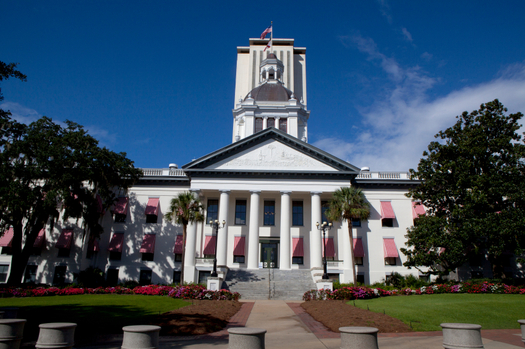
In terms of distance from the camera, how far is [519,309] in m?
16.5

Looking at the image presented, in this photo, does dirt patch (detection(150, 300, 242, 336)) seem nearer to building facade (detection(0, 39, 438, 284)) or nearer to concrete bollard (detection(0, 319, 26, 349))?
concrete bollard (detection(0, 319, 26, 349))

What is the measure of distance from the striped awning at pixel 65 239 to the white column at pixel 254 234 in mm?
18229

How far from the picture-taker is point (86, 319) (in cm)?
1377

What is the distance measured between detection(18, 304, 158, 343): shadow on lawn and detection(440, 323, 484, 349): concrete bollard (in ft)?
31.6

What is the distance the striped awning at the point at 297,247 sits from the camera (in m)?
36.2


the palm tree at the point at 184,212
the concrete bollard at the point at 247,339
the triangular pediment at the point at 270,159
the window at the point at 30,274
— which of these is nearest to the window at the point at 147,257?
the palm tree at the point at 184,212

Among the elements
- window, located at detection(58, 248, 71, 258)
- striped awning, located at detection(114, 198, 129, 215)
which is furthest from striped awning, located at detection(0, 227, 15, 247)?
striped awning, located at detection(114, 198, 129, 215)

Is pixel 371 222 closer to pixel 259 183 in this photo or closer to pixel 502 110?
pixel 259 183

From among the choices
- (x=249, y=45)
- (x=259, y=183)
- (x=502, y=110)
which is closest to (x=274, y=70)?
(x=249, y=45)

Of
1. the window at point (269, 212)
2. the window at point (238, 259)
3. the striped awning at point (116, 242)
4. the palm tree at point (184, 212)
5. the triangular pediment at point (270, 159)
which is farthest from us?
the window at point (269, 212)

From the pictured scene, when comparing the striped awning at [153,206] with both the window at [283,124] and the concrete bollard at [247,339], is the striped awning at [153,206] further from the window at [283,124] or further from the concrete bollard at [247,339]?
the concrete bollard at [247,339]

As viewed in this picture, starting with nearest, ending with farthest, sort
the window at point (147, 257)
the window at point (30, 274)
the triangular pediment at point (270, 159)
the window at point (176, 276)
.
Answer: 1. the triangular pediment at point (270, 159)
2. the window at point (30, 274)
3. the window at point (176, 276)
4. the window at point (147, 257)

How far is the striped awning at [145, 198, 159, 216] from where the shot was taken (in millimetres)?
37906

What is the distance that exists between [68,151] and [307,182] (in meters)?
21.4
